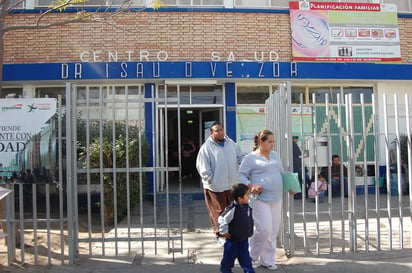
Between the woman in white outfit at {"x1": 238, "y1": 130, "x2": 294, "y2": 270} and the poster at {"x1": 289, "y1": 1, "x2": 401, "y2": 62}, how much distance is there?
5.92 meters

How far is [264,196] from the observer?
14.6ft

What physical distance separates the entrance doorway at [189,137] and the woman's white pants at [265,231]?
5.45 metres

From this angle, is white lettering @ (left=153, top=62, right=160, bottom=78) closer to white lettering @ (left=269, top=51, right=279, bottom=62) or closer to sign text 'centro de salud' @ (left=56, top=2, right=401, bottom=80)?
sign text 'centro de salud' @ (left=56, top=2, right=401, bottom=80)

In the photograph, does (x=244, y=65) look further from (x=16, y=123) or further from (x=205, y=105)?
(x=16, y=123)

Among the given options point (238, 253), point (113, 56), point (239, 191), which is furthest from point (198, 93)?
point (238, 253)

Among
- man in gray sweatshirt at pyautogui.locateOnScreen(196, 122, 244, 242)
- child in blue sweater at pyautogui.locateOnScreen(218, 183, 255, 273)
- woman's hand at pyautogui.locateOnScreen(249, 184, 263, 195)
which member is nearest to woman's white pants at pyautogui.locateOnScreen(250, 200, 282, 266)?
woman's hand at pyautogui.locateOnScreen(249, 184, 263, 195)

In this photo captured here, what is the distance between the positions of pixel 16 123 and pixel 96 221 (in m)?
2.94

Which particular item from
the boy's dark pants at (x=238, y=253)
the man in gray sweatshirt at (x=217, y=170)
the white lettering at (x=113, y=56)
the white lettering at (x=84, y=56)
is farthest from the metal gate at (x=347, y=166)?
the white lettering at (x=84, y=56)

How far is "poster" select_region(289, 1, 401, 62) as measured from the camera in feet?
→ 32.3

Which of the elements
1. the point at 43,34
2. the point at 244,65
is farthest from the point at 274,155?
the point at 43,34

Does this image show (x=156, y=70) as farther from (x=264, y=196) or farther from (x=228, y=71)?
(x=264, y=196)

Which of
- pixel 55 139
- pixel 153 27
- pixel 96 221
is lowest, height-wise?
pixel 96 221

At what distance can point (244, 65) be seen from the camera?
9.39 meters

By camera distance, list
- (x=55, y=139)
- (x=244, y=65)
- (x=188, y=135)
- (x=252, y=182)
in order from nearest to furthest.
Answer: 1. (x=252, y=182)
2. (x=55, y=139)
3. (x=244, y=65)
4. (x=188, y=135)
